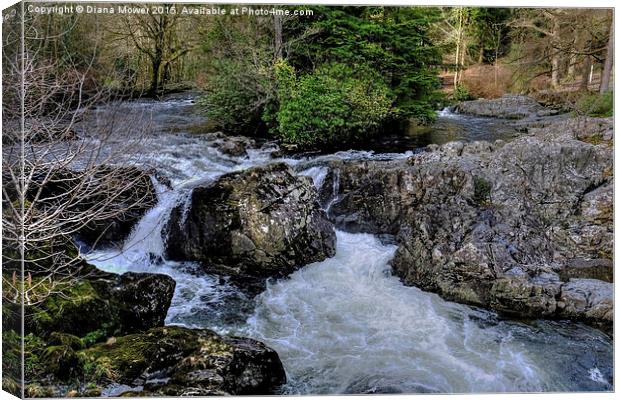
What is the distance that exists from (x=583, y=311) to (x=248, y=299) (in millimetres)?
2870

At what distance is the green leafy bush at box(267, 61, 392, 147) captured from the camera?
557 cm

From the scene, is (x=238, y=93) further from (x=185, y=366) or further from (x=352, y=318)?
(x=185, y=366)

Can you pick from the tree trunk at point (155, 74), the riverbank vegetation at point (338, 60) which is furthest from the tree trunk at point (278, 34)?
the tree trunk at point (155, 74)

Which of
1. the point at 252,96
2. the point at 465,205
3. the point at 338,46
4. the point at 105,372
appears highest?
the point at 338,46

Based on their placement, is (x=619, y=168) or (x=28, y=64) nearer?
(x=28, y=64)

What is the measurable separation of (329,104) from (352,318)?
1.91 metres

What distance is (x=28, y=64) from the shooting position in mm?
4500

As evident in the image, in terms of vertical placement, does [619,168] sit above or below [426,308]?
above

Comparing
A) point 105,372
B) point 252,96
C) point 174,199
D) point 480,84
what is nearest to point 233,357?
point 105,372

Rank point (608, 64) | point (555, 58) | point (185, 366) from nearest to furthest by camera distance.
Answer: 1. point (185, 366)
2. point (608, 64)
3. point (555, 58)

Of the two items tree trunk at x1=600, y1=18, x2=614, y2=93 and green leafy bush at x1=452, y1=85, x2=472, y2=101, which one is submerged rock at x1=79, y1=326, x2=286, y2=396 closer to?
green leafy bush at x1=452, y1=85, x2=472, y2=101

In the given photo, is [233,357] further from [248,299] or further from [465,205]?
[465,205]

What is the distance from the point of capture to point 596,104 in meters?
5.29

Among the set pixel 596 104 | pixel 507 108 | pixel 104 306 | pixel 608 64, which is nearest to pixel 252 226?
pixel 104 306
